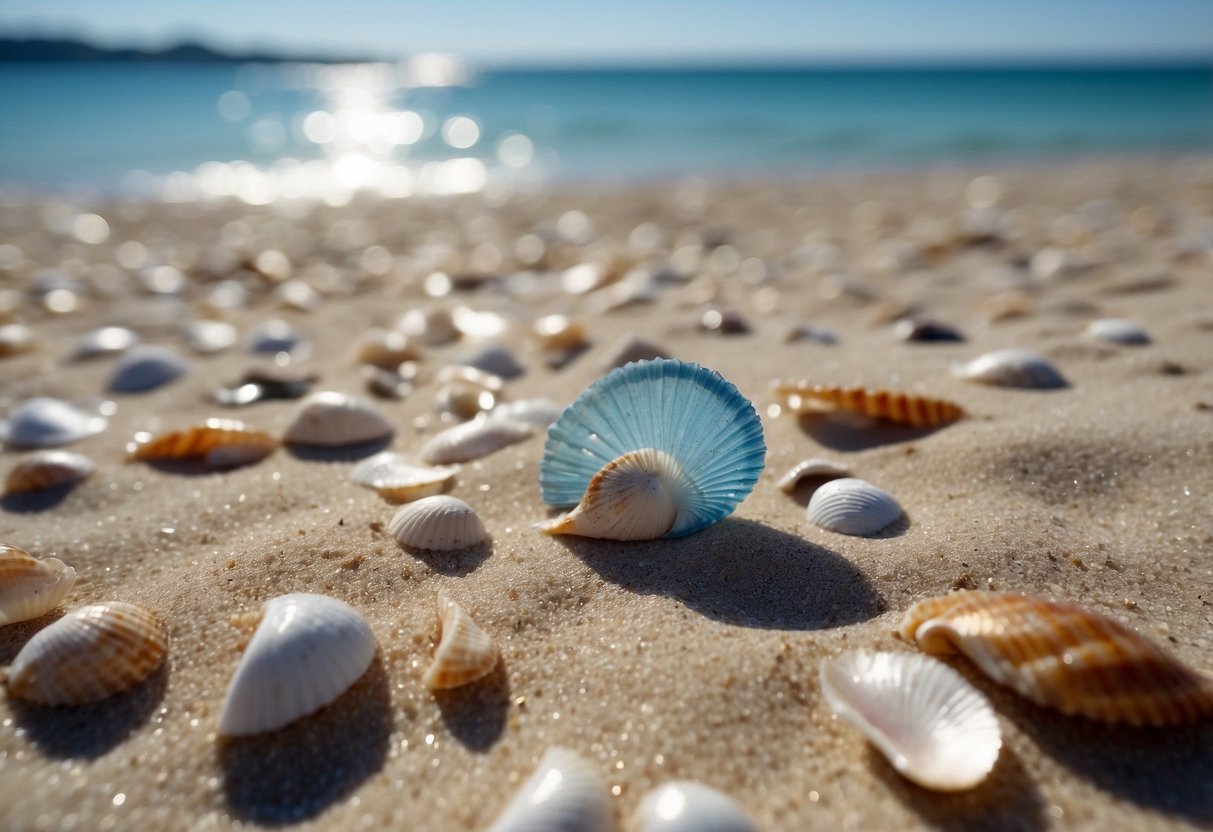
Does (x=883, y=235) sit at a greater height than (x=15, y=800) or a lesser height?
lesser

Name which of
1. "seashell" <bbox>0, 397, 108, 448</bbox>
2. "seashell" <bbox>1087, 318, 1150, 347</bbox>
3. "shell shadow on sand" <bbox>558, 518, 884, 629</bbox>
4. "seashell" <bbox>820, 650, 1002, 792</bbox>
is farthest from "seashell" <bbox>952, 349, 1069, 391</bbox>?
"seashell" <bbox>0, 397, 108, 448</bbox>

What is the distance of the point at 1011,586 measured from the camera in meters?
1.62

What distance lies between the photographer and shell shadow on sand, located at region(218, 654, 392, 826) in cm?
123

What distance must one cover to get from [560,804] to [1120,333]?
2757 millimetres

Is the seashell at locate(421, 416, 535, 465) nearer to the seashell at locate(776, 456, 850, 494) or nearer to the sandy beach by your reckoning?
the sandy beach

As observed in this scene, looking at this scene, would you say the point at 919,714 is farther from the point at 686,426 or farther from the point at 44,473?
the point at 44,473

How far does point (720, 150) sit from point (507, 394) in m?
11.0

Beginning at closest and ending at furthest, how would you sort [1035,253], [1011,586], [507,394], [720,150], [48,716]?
1. [48,716]
2. [1011,586]
3. [507,394]
4. [1035,253]
5. [720,150]

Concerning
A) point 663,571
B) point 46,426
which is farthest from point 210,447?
point 663,571

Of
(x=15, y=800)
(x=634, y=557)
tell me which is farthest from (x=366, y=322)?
(x=15, y=800)

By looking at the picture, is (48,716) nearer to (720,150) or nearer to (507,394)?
(507,394)

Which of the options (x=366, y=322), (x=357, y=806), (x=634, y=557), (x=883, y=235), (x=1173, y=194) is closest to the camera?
(x=357, y=806)

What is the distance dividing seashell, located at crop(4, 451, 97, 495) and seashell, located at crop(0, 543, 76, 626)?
0.68 meters

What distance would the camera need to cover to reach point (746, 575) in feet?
5.59
